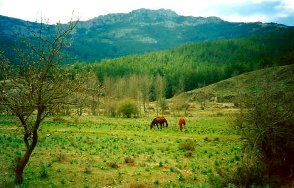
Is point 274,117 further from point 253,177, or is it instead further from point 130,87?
point 130,87

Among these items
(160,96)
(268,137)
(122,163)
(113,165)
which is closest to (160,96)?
(160,96)

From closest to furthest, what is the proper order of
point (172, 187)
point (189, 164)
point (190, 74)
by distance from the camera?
1. point (172, 187)
2. point (189, 164)
3. point (190, 74)

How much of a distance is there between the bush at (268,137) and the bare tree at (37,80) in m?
11.5

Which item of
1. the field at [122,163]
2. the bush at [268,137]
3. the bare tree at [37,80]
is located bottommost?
the field at [122,163]

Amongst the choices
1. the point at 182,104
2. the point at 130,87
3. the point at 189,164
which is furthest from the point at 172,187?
the point at 130,87

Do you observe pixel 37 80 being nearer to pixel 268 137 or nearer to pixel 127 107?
pixel 268 137

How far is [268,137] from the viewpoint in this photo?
19.2 m

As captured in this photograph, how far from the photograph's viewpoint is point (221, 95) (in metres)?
130

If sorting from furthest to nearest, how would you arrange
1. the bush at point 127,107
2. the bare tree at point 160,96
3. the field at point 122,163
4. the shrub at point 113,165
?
the bare tree at point 160,96, the bush at point 127,107, the shrub at point 113,165, the field at point 122,163

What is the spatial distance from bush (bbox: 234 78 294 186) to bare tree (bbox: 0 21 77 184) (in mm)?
11500

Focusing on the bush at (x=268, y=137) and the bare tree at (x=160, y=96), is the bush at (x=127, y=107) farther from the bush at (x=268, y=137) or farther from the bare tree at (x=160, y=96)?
the bush at (x=268, y=137)

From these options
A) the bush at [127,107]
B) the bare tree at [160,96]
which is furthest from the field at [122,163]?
the bare tree at [160,96]

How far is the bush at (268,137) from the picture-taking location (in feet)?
61.8

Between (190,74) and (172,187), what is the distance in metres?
165
